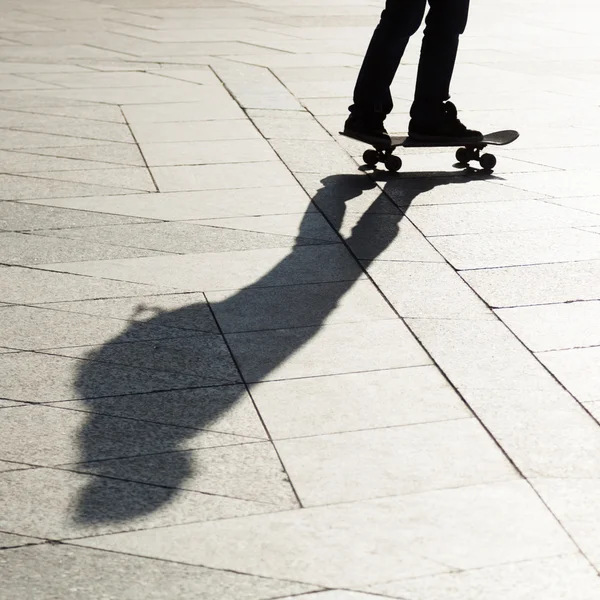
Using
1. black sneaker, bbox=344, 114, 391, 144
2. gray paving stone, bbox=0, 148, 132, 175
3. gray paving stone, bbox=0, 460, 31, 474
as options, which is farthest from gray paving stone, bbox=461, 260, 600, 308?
gray paving stone, bbox=0, 148, 132, 175

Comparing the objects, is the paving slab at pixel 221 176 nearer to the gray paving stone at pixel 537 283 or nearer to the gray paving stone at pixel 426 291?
the gray paving stone at pixel 426 291

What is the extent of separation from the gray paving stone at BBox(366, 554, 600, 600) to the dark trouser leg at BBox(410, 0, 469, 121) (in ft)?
12.4

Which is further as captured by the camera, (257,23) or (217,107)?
(257,23)

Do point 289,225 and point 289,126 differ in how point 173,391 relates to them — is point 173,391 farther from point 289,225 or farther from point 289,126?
point 289,126

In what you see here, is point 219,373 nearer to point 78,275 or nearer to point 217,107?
point 78,275

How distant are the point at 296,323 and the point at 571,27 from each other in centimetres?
810

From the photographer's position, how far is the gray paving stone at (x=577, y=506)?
283 cm

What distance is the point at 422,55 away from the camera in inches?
Result: 242

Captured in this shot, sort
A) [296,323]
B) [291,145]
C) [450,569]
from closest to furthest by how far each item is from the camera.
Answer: [450,569]
[296,323]
[291,145]

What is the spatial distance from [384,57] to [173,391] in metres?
2.92

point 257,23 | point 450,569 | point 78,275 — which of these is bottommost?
point 257,23

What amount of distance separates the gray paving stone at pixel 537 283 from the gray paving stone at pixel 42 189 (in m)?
2.17

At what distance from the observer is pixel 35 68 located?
29.6ft

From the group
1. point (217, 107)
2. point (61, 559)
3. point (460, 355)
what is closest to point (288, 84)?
point (217, 107)
